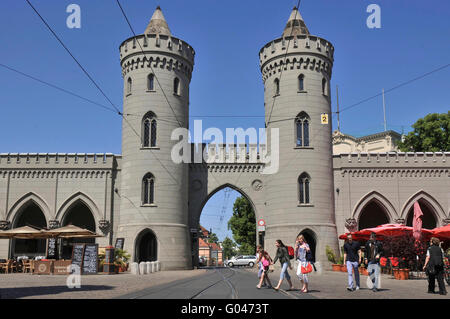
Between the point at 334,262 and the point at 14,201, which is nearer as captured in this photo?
the point at 334,262

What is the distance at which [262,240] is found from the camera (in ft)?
130

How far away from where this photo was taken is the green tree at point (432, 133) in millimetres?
47125

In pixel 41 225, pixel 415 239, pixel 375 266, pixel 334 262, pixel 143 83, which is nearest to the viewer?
pixel 375 266

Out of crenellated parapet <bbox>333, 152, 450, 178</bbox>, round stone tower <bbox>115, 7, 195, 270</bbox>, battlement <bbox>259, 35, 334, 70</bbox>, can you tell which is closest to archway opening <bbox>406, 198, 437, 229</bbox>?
crenellated parapet <bbox>333, 152, 450, 178</bbox>

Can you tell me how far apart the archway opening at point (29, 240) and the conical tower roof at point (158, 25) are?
52.6 feet

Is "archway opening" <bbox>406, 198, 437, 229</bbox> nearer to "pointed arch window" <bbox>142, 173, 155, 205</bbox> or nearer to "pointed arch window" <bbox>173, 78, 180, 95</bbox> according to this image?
"pointed arch window" <bbox>142, 173, 155, 205</bbox>

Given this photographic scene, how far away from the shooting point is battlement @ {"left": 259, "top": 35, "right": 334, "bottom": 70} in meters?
38.3

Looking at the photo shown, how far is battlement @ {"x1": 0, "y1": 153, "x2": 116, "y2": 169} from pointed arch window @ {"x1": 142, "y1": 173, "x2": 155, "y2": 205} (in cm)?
374

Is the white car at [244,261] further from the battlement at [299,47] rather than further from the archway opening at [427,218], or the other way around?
the battlement at [299,47]

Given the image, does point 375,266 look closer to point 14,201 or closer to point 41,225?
point 14,201
